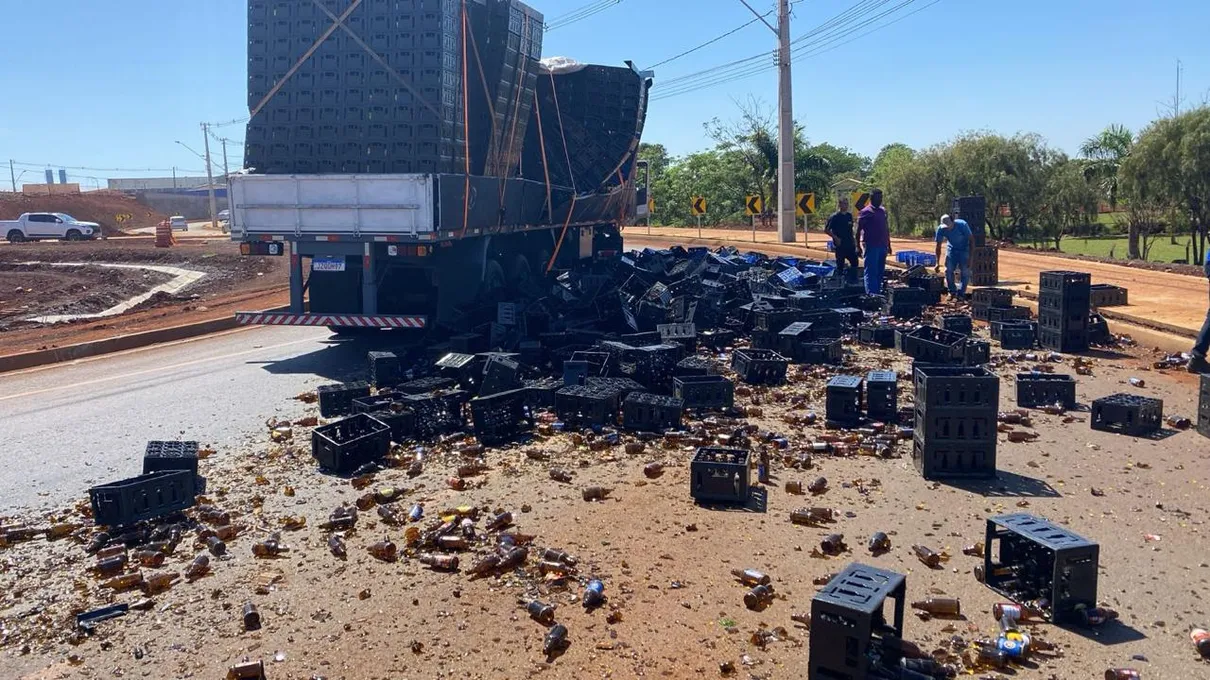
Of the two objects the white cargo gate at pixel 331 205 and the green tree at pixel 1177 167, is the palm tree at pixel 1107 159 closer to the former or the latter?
the green tree at pixel 1177 167

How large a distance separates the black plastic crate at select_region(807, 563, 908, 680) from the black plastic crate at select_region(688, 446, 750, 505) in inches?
83.8

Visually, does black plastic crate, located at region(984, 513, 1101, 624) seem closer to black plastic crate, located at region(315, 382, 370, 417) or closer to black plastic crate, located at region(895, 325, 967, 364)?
black plastic crate, located at region(895, 325, 967, 364)

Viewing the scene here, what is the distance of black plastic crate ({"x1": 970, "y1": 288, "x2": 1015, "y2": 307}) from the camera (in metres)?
15.0

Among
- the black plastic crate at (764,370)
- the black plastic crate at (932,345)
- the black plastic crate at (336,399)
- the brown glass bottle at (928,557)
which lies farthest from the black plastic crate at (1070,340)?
the black plastic crate at (336,399)

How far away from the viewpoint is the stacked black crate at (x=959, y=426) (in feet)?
23.6

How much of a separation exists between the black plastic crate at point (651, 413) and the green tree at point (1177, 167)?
27378 millimetres

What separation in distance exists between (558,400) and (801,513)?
333 centimetres

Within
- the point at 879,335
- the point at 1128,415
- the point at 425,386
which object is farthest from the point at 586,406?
the point at 879,335

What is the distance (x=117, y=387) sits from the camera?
37.0 feet

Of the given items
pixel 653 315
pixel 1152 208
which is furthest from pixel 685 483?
pixel 1152 208

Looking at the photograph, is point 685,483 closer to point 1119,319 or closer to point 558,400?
point 558,400

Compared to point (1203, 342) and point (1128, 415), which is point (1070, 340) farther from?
point (1128, 415)

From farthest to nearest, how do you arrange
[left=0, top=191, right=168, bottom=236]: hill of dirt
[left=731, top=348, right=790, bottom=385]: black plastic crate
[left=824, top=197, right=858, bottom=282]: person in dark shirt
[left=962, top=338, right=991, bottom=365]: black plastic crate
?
[left=0, top=191, right=168, bottom=236]: hill of dirt < [left=824, top=197, right=858, bottom=282]: person in dark shirt < [left=962, top=338, right=991, bottom=365]: black plastic crate < [left=731, top=348, right=790, bottom=385]: black plastic crate

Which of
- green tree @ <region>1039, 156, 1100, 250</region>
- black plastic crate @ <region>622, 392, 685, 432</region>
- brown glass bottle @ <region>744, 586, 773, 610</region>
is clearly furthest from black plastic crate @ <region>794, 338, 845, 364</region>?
green tree @ <region>1039, 156, 1100, 250</region>
